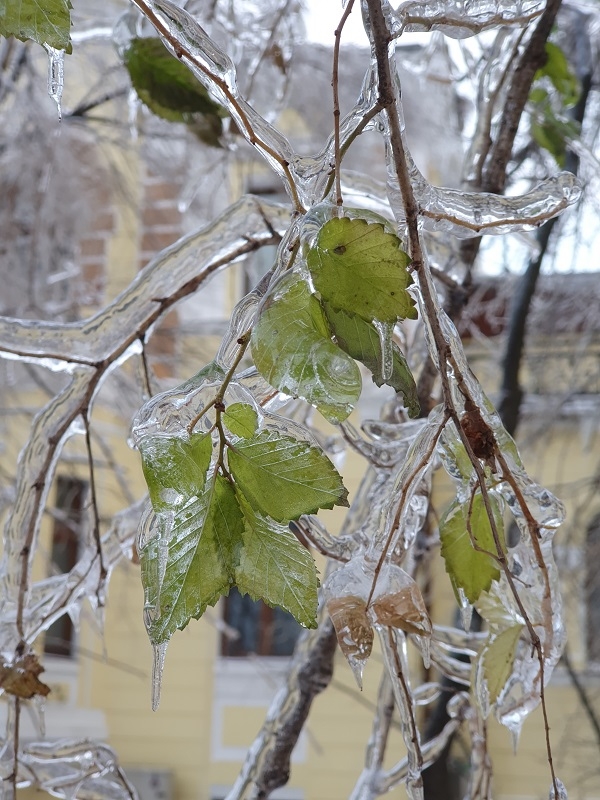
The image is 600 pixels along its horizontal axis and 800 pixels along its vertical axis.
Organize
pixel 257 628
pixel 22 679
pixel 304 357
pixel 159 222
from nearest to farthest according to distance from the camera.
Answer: pixel 304 357, pixel 22 679, pixel 159 222, pixel 257 628

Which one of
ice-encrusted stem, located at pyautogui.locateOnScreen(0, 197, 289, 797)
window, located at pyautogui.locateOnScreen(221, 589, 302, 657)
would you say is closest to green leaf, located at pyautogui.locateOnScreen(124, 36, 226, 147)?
ice-encrusted stem, located at pyautogui.locateOnScreen(0, 197, 289, 797)

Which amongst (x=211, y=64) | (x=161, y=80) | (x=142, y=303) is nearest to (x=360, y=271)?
(x=211, y=64)

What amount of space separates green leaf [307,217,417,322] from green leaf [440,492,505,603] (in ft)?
0.39

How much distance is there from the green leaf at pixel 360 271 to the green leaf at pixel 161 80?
14.6 inches

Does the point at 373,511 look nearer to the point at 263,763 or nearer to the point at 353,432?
the point at 353,432

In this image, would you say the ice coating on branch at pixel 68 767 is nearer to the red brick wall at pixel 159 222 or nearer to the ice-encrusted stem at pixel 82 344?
the ice-encrusted stem at pixel 82 344

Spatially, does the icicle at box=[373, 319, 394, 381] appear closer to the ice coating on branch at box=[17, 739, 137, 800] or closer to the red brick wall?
the ice coating on branch at box=[17, 739, 137, 800]

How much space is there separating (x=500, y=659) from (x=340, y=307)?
0.20 m

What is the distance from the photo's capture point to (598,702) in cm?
435

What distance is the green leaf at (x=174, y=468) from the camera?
0.27m

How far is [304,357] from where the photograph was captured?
0.87ft

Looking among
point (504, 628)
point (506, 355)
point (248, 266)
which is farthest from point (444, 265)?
point (248, 266)

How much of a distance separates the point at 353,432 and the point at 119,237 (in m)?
4.01

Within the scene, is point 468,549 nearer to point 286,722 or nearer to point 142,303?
point 142,303
